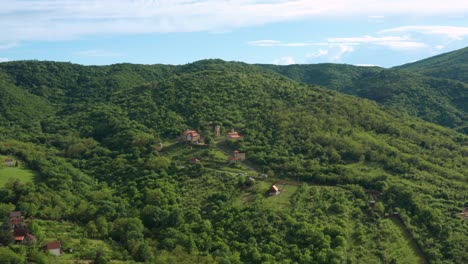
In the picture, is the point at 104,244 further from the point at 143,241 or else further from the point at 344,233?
the point at 344,233

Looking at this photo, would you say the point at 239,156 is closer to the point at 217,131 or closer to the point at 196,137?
the point at 196,137

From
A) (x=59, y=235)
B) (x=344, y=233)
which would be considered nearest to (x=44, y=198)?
(x=59, y=235)

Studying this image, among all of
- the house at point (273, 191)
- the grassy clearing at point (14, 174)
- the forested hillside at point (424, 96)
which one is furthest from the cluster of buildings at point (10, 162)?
the forested hillside at point (424, 96)

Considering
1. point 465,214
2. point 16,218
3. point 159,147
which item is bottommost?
point 465,214

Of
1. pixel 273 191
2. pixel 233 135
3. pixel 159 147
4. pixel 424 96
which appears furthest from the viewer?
pixel 424 96

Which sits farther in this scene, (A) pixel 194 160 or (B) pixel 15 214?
(A) pixel 194 160

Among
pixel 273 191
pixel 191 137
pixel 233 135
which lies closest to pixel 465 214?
pixel 273 191

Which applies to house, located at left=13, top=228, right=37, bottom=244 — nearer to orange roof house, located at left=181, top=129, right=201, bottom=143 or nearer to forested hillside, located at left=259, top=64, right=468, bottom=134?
orange roof house, located at left=181, top=129, right=201, bottom=143

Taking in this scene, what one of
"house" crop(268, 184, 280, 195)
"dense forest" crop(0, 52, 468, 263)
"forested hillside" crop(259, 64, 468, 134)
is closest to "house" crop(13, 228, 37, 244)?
"dense forest" crop(0, 52, 468, 263)
